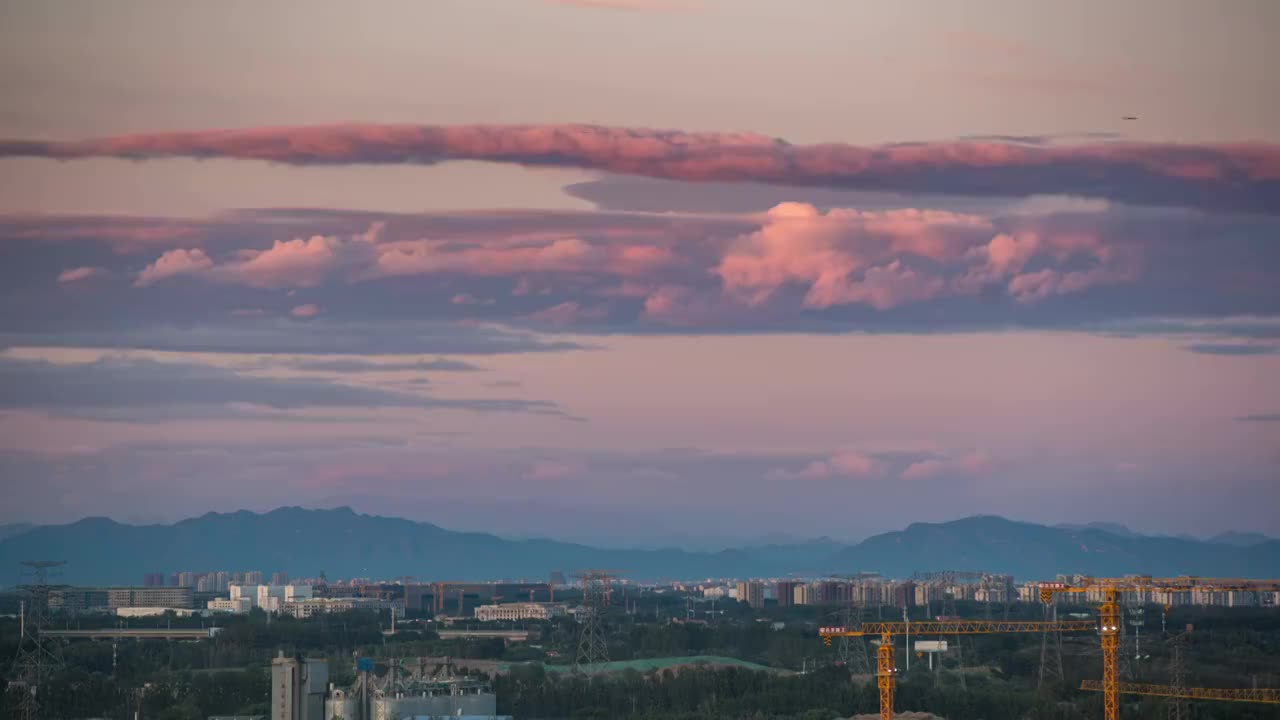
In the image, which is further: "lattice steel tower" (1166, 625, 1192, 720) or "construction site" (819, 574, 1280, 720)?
"lattice steel tower" (1166, 625, 1192, 720)

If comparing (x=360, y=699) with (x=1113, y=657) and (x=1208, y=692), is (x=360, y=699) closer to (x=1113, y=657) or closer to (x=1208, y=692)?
(x=1113, y=657)

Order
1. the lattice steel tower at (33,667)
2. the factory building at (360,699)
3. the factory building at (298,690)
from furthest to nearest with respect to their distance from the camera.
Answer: the lattice steel tower at (33,667) < the factory building at (298,690) < the factory building at (360,699)

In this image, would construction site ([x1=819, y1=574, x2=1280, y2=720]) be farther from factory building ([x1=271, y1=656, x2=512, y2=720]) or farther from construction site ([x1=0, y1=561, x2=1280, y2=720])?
factory building ([x1=271, y1=656, x2=512, y2=720])

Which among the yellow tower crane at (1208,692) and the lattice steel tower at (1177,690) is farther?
the yellow tower crane at (1208,692)

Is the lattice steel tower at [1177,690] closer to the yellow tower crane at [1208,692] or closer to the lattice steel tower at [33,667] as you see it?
the yellow tower crane at [1208,692]

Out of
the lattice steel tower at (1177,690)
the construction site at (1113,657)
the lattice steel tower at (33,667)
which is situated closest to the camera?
the construction site at (1113,657)

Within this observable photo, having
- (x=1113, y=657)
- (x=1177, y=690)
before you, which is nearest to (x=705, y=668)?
(x=1177, y=690)

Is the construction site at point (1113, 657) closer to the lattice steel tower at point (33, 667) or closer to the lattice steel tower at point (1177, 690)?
the lattice steel tower at point (1177, 690)

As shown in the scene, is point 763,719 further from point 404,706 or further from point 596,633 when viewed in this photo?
point 596,633

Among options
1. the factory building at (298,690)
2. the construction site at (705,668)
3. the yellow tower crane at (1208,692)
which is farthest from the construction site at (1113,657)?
the factory building at (298,690)

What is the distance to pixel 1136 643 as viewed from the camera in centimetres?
13600

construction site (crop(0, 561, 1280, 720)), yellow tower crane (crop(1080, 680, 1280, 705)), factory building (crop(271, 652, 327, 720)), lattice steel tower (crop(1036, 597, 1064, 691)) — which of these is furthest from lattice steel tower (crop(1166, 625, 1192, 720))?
factory building (crop(271, 652, 327, 720))

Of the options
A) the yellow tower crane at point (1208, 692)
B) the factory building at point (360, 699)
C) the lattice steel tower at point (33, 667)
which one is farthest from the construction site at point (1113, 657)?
the lattice steel tower at point (33, 667)

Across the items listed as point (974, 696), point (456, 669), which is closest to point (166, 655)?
point (456, 669)
